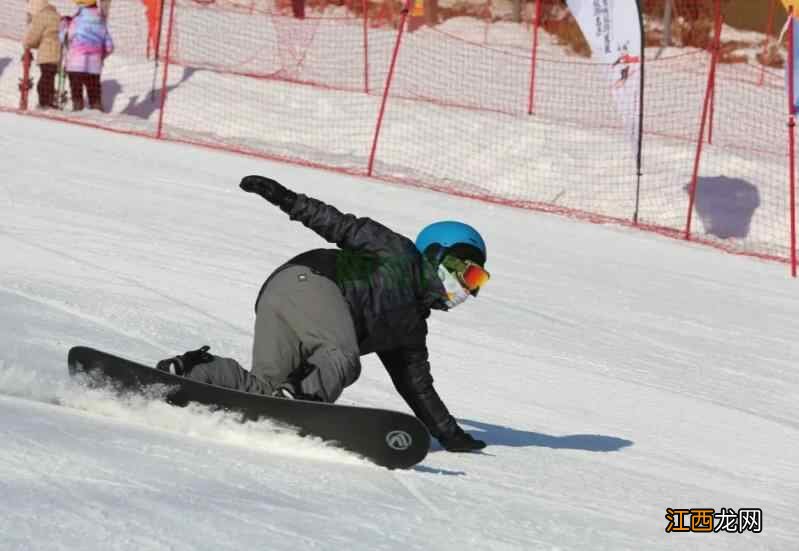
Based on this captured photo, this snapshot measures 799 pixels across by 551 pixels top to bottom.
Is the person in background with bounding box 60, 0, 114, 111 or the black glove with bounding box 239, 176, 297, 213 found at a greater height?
the black glove with bounding box 239, 176, 297, 213

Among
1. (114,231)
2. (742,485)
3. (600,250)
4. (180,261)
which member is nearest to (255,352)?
(742,485)

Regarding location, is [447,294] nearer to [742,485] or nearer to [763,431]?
[742,485]

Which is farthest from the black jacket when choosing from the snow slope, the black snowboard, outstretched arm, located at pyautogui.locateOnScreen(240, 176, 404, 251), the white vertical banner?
the white vertical banner

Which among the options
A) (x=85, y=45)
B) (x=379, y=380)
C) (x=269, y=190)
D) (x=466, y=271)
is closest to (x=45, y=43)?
(x=85, y=45)

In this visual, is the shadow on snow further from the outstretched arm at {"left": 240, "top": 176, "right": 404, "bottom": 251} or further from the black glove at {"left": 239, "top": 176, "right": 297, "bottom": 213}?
the black glove at {"left": 239, "top": 176, "right": 297, "bottom": 213}

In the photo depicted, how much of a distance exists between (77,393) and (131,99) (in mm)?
15989

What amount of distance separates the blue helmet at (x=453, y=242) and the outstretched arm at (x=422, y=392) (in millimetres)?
404

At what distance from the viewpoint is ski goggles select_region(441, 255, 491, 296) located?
6133mm

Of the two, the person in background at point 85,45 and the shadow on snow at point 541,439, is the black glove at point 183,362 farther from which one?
the person in background at point 85,45

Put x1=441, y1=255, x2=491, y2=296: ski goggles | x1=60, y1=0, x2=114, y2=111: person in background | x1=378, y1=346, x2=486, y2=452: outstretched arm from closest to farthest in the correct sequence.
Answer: x1=441, y1=255, x2=491, y2=296: ski goggles < x1=378, y1=346, x2=486, y2=452: outstretched arm < x1=60, y1=0, x2=114, y2=111: person in background

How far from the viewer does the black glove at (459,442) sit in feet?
21.6

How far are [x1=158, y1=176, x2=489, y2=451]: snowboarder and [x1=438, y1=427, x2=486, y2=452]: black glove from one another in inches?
14.1

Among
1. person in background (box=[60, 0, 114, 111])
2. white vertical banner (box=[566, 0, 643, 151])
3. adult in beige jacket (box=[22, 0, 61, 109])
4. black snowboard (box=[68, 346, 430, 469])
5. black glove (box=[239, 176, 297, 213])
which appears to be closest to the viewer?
black snowboard (box=[68, 346, 430, 469])

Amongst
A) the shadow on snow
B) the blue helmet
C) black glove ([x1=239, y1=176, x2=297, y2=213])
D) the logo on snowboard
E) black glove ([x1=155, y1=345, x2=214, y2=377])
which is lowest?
A: the shadow on snow
